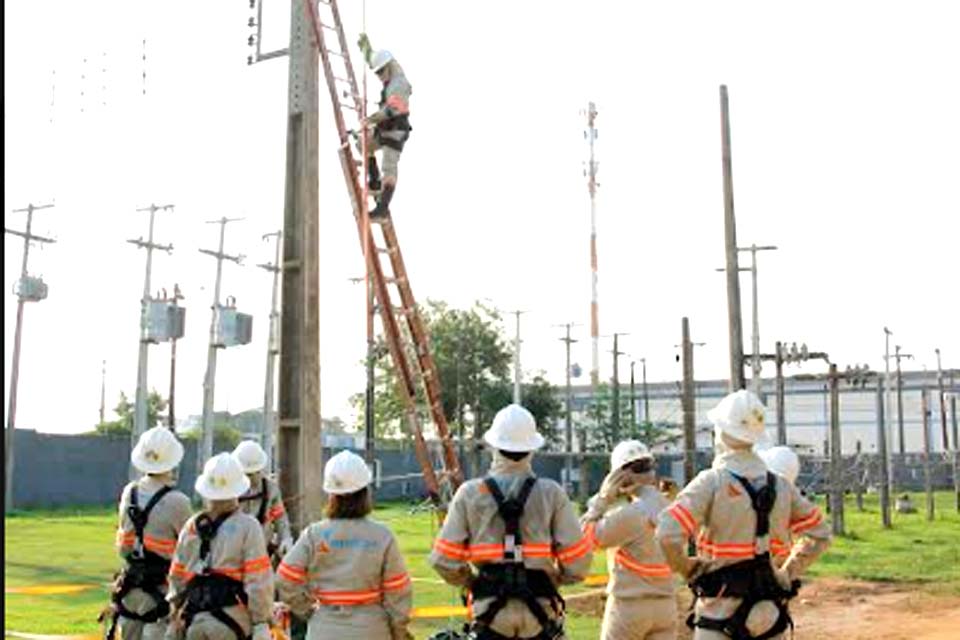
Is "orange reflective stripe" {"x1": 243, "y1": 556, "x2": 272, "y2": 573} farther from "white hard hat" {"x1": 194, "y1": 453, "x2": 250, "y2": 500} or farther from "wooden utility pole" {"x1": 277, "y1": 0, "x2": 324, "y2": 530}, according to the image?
"wooden utility pole" {"x1": 277, "y1": 0, "x2": 324, "y2": 530}

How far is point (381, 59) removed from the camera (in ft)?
36.3

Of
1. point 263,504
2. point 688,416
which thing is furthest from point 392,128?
point 688,416

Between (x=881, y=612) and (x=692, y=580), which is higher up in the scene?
(x=692, y=580)

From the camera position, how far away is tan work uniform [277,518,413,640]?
6.45 metres

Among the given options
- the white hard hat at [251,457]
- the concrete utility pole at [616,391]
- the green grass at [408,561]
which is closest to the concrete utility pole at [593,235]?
the concrete utility pole at [616,391]

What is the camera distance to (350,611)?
6465 millimetres

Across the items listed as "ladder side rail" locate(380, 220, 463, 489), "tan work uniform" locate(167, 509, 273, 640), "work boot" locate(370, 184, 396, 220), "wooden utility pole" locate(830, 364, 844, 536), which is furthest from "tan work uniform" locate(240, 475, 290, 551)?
"wooden utility pole" locate(830, 364, 844, 536)

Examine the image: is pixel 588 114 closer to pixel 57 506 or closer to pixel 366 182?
pixel 57 506

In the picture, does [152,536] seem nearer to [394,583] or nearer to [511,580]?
[394,583]

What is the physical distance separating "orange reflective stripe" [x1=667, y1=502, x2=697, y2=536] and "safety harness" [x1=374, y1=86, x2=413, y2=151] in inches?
217

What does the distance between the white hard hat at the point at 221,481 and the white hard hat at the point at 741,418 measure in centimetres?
284

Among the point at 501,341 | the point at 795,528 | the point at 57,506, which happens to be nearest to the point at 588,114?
the point at 501,341

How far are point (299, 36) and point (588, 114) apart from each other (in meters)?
52.6

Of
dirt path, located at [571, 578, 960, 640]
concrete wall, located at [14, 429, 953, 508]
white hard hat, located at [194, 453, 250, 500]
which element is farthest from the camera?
concrete wall, located at [14, 429, 953, 508]
